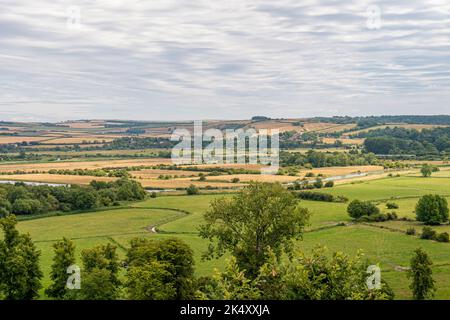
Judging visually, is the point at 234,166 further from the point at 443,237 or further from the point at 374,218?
the point at 443,237

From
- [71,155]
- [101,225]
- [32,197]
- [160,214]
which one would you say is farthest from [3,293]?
[71,155]

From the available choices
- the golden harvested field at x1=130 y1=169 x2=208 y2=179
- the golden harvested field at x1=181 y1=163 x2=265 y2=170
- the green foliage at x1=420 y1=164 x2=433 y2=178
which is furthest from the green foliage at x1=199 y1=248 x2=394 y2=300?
the golden harvested field at x1=181 y1=163 x2=265 y2=170

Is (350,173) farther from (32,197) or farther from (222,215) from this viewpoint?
(222,215)

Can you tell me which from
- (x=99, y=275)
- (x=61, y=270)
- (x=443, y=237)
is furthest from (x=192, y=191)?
(x=99, y=275)

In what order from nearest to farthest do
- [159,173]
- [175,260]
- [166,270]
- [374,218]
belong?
[166,270]
[175,260]
[374,218]
[159,173]

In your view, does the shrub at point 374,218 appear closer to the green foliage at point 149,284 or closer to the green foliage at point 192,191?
the green foliage at point 192,191

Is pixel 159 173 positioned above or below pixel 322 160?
below

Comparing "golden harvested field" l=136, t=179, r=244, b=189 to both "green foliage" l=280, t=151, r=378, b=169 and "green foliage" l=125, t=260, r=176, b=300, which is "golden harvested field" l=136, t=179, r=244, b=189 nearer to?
"green foliage" l=280, t=151, r=378, b=169
